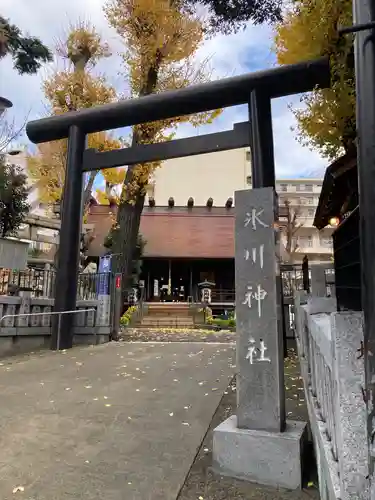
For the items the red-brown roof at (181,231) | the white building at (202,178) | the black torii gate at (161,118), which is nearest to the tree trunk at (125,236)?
the black torii gate at (161,118)

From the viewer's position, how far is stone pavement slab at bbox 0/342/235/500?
2.93 metres

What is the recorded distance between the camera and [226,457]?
317 centimetres

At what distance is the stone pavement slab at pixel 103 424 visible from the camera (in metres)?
2.93

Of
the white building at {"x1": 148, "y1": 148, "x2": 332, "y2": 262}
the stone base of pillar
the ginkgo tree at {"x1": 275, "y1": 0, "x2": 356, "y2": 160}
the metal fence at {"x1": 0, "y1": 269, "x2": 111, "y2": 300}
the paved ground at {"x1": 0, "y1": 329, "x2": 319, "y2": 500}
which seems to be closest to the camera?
the paved ground at {"x1": 0, "y1": 329, "x2": 319, "y2": 500}

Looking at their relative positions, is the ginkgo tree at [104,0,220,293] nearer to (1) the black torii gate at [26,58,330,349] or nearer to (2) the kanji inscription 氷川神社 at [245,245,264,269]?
(1) the black torii gate at [26,58,330,349]

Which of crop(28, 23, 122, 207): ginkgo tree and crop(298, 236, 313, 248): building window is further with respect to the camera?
crop(298, 236, 313, 248): building window

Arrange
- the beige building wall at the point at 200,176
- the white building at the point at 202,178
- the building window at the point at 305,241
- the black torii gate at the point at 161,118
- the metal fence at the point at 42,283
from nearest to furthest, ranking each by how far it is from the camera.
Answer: the black torii gate at the point at 161,118, the metal fence at the point at 42,283, the white building at the point at 202,178, the beige building wall at the point at 200,176, the building window at the point at 305,241

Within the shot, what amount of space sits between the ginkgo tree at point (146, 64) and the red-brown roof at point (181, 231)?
7.53 m

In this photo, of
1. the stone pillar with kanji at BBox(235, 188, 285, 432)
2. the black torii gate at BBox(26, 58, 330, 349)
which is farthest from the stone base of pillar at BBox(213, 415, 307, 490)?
the black torii gate at BBox(26, 58, 330, 349)

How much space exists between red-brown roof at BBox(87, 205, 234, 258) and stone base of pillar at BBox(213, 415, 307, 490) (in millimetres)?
20191

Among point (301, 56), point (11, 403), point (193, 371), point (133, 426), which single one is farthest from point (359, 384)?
point (301, 56)

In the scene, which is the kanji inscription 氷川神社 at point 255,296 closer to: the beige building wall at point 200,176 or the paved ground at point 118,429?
the paved ground at point 118,429

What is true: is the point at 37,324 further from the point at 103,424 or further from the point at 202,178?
the point at 202,178

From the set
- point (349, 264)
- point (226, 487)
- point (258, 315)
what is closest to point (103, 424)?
point (226, 487)
